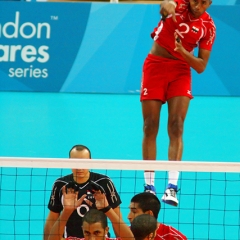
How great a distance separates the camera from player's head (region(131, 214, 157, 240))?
593 cm

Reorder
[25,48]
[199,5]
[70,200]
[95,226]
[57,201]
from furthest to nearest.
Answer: [25,48], [199,5], [57,201], [70,200], [95,226]

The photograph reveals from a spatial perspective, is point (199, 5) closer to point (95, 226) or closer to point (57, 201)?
point (57, 201)

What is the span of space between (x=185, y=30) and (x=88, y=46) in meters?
8.43

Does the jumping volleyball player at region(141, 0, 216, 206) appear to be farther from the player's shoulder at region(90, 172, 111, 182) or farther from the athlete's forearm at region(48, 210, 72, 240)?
the athlete's forearm at region(48, 210, 72, 240)

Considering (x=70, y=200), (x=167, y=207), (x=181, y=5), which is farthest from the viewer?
(x=167, y=207)

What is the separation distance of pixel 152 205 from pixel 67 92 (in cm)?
1064

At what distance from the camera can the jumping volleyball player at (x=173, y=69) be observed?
8.51 m

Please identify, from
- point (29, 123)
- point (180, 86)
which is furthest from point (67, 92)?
point (180, 86)

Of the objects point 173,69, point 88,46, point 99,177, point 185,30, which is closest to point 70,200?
point 99,177

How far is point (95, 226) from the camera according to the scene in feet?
19.9

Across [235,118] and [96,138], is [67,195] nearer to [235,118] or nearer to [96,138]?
[96,138]

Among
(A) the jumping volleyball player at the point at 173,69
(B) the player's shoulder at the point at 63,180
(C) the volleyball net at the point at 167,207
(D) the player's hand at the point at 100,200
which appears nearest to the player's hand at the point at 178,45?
(A) the jumping volleyball player at the point at 173,69

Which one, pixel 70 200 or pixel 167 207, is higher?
pixel 167 207

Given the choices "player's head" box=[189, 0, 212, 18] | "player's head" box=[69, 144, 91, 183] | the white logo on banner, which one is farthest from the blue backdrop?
"player's head" box=[69, 144, 91, 183]
